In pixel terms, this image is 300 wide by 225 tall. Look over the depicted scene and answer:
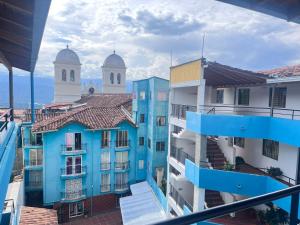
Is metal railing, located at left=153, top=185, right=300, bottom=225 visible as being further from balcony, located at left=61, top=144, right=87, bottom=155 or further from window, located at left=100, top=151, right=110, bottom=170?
window, located at left=100, top=151, right=110, bottom=170

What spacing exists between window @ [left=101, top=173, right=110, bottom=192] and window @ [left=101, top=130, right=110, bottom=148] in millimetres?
2946

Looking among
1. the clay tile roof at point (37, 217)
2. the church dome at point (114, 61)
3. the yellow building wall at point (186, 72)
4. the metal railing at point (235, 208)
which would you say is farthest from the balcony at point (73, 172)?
the church dome at point (114, 61)

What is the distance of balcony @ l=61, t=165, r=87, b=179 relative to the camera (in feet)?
74.4

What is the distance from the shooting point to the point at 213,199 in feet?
48.1

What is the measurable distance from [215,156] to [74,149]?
13548 mm

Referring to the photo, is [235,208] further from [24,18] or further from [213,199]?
[213,199]

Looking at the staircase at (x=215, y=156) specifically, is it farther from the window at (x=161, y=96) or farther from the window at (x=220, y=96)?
the window at (x=161, y=96)

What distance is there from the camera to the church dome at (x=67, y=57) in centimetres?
4156

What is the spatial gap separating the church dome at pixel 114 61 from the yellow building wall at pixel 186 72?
31.8 meters

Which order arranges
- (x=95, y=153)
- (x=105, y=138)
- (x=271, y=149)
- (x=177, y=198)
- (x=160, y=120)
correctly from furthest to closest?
(x=160, y=120)
(x=105, y=138)
(x=95, y=153)
(x=177, y=198)
(x=271, y=149)

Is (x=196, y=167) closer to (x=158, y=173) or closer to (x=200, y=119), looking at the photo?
(x=200, y=119)

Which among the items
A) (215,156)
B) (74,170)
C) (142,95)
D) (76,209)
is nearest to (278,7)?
(215,156)

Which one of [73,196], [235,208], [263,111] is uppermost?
[263,111]

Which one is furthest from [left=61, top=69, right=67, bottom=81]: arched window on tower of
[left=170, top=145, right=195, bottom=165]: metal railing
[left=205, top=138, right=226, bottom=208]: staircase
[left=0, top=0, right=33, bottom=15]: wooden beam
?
[left=0, top=0, right=33, bottom=15]: wooden beam
